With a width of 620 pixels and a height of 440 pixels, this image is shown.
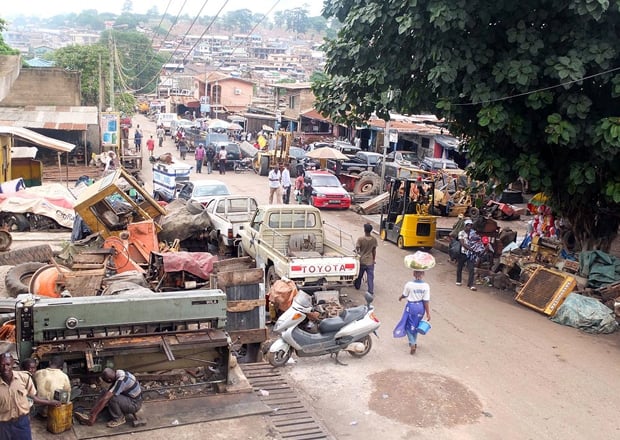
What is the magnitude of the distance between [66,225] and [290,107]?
37.1 m

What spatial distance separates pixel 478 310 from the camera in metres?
13.5

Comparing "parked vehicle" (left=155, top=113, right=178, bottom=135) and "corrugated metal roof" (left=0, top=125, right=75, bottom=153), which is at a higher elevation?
"corrugated metal roof" (left=0, top=125, right=75, bottom=153)

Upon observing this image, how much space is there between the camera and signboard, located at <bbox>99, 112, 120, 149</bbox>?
34500 mm

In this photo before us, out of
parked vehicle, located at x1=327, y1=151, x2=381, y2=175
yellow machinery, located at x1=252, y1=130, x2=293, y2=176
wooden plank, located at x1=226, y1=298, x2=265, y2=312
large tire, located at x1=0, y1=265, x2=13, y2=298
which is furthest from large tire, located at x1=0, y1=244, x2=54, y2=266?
yellow machinery, located at x1=252, y1=130, x2=293, y2=176

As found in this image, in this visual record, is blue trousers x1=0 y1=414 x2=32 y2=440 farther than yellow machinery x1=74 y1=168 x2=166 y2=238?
No

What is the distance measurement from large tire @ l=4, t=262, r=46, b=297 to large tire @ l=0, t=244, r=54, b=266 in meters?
1.25

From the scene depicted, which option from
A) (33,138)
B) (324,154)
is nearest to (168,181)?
(33,138)

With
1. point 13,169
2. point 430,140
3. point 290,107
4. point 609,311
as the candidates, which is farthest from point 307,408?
point 290,107

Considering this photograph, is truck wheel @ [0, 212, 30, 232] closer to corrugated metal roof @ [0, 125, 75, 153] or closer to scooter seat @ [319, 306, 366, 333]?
corrugated metal roof @ [0, 125, 75, 153]

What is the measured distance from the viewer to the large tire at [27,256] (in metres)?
13.8

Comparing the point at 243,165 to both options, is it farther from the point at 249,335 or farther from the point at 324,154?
the point at 249,335

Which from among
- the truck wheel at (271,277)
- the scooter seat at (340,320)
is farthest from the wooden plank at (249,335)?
the truck wheel at (271,277)

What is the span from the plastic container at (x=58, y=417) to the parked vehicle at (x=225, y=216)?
31.2 feet

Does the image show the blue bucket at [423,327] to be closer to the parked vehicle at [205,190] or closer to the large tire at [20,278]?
the large tire at [20,278]
